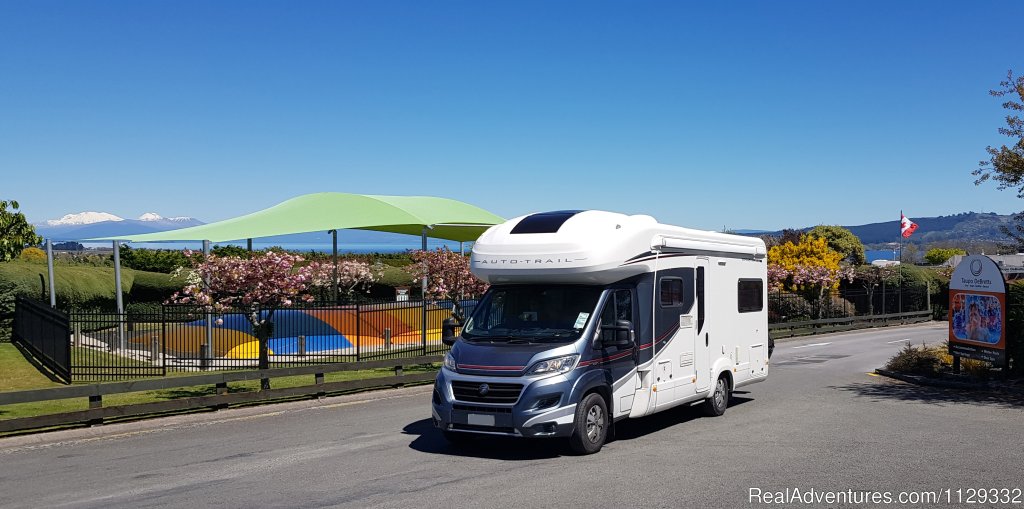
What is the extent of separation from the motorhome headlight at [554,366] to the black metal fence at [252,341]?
10.6 m

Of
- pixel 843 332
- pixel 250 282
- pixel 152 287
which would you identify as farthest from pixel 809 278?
pixel 250 282

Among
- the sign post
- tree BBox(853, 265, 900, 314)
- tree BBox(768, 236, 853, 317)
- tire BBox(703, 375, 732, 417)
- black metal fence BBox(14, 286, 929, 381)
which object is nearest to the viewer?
tire BBox(703, 375, 732, 417)

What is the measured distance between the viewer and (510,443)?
11.2m

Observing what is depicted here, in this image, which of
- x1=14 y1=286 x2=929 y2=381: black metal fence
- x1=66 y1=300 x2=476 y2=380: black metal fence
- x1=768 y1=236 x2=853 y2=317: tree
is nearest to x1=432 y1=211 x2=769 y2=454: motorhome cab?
x1=14 y1=286 x2=929 y2=381: black metal fence

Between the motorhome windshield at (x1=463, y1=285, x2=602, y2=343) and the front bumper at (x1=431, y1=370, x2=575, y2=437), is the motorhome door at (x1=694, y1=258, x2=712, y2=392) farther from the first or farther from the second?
the front bumper at (x1=431, y1=370, x2=575, y2=437)

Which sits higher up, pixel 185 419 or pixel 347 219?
pixel 347 219

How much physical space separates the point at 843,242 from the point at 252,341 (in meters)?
51.8

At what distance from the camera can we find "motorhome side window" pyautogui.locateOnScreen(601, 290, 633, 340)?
34.5 ft

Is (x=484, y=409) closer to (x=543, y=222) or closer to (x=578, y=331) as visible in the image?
(x=578, y=331)

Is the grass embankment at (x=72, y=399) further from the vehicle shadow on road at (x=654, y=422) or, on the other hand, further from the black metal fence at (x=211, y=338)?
the vehicle shadow on road at (x=654, y=422)

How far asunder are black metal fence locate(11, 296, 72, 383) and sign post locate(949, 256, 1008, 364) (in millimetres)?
19469

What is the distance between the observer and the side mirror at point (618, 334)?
1023 centimetres

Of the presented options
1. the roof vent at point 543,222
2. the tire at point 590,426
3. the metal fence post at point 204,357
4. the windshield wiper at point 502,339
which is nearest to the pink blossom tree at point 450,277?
the metal fence post at point 204,357

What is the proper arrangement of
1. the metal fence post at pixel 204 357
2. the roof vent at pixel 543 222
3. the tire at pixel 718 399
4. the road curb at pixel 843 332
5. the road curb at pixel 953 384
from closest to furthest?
the roof vent at pixel 543 222
the tire at pixel 718 399
the road curb at pixel 953 384
the metal fence post at pixel 204 357
the road curb at pixel 843 332
